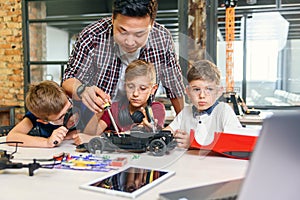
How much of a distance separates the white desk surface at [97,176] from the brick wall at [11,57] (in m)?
3.06

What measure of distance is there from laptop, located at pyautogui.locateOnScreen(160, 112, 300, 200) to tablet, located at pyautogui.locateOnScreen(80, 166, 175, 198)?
0.27 meters

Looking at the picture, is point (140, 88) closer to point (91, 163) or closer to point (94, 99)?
point (94, 99)

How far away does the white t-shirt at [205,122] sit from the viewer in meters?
0.98

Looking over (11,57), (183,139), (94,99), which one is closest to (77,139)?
(94,99)

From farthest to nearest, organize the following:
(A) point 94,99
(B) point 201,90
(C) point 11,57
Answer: (C) point 11,57 → (B) point 201,90 → (A) point 94,99

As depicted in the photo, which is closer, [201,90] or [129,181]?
[129,181]

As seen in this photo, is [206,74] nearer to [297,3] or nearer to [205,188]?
[205,188]

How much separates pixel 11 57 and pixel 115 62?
3.09m

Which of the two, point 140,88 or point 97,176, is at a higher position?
point 140,88

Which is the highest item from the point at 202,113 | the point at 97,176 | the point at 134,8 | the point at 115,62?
the point at 134,8

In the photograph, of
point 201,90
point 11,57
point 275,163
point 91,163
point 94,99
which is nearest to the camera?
point 275,163

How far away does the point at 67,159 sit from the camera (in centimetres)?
88

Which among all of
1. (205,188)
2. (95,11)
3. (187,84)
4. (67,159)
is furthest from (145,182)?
(95,11)

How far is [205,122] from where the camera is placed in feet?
3.30
